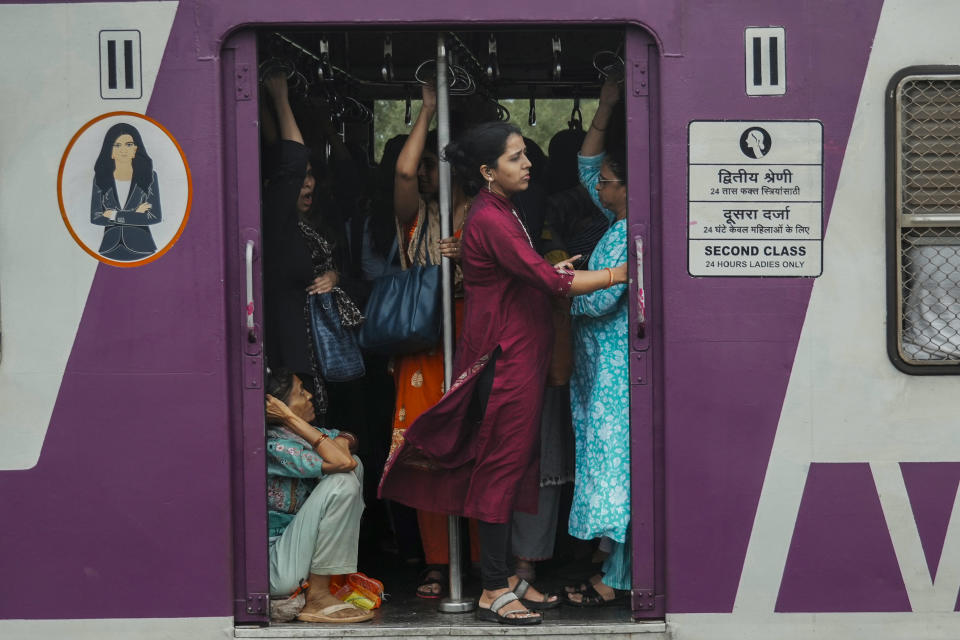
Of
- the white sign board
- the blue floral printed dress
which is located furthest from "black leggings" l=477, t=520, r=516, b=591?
the white sign board

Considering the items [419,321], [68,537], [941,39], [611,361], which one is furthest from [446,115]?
[68,537]

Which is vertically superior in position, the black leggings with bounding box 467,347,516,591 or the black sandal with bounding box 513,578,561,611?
the black leggings with bounding box 467,347,516,591

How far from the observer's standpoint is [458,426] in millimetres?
3889

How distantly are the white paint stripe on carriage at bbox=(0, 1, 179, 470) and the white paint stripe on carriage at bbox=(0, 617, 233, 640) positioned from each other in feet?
2.73

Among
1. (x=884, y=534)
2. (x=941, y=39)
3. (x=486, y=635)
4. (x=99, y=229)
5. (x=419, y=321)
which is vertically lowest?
(x=486, y=635)

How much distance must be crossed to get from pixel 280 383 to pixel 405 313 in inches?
21.1

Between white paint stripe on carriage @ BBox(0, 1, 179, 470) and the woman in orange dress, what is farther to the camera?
the woman in orange dress

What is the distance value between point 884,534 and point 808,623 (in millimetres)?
402

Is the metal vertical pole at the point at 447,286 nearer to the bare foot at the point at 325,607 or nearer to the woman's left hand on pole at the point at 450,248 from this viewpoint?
the woman's left hand on pole at the point at 450,248

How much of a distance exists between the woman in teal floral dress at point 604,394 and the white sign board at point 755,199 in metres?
0.36

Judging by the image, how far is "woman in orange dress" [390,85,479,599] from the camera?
13.9 feet

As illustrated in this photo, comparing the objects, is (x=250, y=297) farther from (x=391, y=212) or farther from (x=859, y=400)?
(x=859, y=400)

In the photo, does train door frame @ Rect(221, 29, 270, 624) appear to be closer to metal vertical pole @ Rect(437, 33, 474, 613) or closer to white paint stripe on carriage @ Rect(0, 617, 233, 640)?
white paint stripe on carriage @ Rect(0, 617, 233, 640)

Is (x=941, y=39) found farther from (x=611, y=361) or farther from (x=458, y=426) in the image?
(x=458, y=426)
